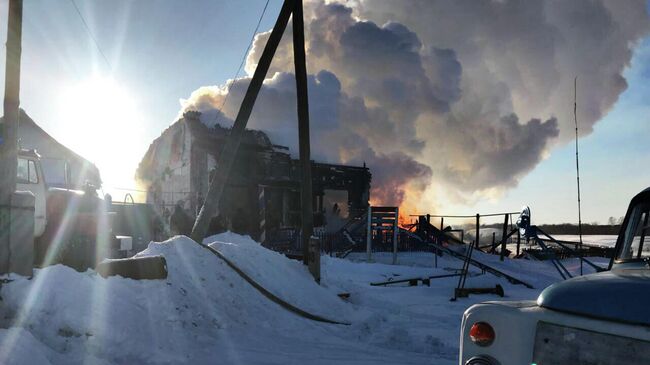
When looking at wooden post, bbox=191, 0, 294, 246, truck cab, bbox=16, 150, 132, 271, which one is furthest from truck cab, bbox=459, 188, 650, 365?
wooden post, bbox=191, 0, 294, 246

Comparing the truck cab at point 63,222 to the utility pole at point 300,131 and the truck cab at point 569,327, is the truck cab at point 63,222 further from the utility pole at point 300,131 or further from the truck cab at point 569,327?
the truck cab at point 569,327

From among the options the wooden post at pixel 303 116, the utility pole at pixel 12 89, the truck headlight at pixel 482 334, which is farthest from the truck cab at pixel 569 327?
the wooden post at pixel 303 116

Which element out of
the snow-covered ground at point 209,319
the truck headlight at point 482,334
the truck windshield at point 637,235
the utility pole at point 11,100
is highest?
the utility pole at point 11,100

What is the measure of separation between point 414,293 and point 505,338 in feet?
28.5

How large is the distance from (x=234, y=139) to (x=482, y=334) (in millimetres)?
8331

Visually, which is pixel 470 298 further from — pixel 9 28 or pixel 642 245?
pixel 9 28

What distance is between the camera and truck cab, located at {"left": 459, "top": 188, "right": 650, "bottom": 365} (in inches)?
89.4

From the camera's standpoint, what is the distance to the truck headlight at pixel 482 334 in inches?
106

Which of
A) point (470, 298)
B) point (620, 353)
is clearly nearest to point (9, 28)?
point (620, 353)

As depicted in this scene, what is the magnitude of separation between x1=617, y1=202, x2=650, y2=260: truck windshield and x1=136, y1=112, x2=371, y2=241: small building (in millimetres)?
23072

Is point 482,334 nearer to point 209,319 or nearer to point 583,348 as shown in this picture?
point 583,348

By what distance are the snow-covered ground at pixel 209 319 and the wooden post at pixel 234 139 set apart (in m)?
1.21

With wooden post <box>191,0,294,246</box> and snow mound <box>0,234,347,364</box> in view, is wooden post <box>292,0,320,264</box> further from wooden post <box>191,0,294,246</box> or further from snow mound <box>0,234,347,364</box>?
snow mound <box>0,234,347,364</box>

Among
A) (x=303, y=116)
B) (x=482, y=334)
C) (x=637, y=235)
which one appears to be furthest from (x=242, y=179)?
(x=482, y=334)
